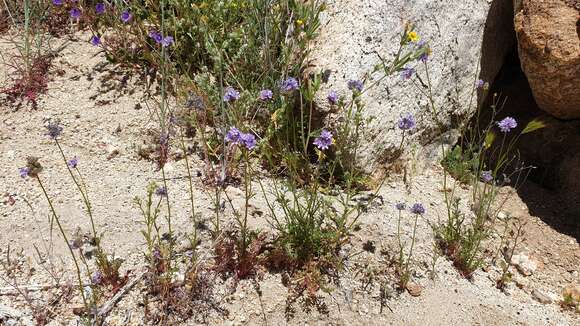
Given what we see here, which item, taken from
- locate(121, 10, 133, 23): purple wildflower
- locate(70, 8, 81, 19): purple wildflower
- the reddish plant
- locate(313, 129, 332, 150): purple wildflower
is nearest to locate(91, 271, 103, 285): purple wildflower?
locate(313, 129, 332, 150): purple wildflower

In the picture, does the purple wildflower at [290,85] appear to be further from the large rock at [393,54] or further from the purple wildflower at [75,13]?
the purple wildflower at [75,13]

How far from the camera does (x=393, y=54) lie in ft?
11.7

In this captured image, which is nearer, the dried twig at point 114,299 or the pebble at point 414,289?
the dried twig at point 114,299

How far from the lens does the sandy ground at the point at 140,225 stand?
2836mm

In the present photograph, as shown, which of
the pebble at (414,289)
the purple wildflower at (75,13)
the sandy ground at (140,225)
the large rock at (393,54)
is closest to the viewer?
the sandy ground at (140,225)

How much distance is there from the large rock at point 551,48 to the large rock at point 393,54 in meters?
0.37

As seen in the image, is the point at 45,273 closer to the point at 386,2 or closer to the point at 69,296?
the point at 69,296

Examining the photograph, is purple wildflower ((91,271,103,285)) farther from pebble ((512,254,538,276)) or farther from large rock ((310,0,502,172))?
pebble ((512,254,538,276))

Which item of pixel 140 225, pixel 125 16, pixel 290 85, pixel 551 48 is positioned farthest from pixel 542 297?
pixel 125 16

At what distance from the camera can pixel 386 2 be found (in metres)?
3.61

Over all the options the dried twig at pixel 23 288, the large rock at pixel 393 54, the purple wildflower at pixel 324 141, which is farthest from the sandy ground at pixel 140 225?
the purple wildflower at pixel 324 141

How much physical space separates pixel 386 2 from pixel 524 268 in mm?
1915

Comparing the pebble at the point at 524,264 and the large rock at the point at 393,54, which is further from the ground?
the large rock at the point at 393,54

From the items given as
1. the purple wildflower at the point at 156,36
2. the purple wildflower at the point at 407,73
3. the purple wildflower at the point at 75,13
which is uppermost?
the purple wildflower at the point at 75,13
